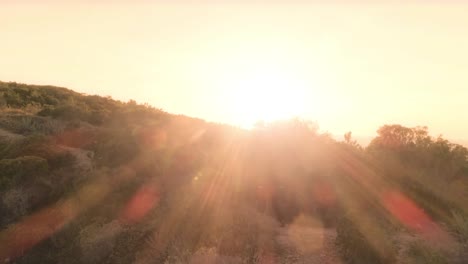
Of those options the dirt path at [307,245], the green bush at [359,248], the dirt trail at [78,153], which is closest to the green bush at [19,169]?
the dirt trail at [78,153]

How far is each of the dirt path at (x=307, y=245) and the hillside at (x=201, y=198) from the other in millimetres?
44

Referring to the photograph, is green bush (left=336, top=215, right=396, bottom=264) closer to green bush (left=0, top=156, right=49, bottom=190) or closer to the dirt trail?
the dirt trail

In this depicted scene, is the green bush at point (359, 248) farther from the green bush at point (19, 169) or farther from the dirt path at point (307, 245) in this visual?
the green bush at point (19, 169)

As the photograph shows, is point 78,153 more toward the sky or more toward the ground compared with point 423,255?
more toward the sky

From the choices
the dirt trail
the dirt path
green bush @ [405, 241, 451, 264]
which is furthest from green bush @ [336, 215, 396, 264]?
the dirt trail

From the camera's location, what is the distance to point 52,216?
1120 centimetres

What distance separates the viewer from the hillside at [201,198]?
1020cm

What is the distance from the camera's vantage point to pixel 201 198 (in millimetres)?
12797

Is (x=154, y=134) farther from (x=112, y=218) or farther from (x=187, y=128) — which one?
(x=112, y=218)

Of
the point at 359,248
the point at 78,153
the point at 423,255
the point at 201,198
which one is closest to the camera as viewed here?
the point at 423,255

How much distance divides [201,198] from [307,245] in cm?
375

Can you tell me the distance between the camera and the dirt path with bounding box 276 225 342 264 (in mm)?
10375

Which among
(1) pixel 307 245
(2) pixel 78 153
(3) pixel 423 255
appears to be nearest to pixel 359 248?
(1) pixel 307 245

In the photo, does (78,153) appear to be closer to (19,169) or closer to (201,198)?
(19,169)
